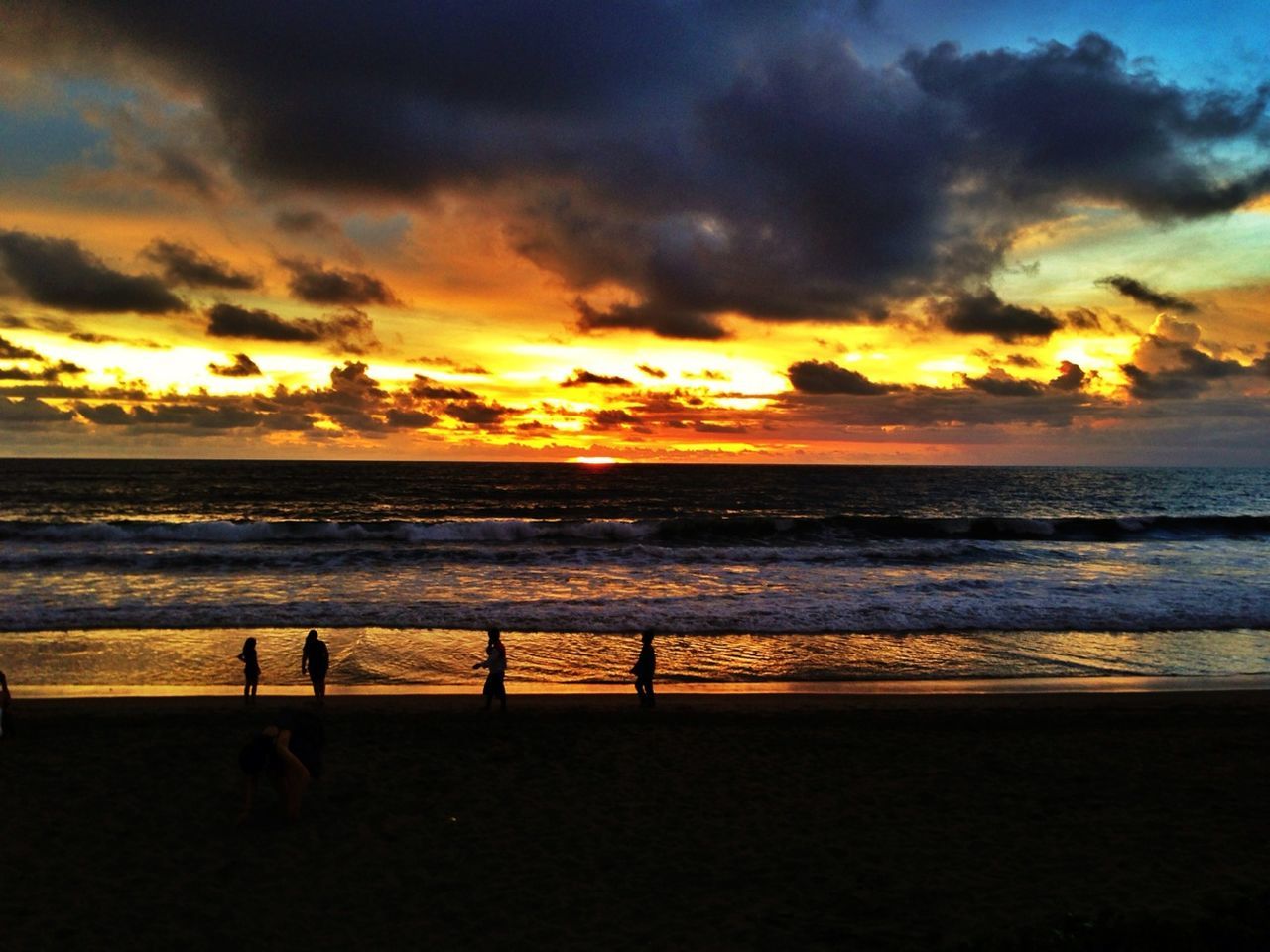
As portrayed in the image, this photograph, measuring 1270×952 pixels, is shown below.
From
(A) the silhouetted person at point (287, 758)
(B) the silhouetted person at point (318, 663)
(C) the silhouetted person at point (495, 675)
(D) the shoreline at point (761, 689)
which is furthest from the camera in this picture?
(D) the shoreline at point (761, 689)

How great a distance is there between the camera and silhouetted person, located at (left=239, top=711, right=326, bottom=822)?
909cm

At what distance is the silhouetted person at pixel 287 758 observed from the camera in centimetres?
909

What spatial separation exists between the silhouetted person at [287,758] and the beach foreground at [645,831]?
34 cm

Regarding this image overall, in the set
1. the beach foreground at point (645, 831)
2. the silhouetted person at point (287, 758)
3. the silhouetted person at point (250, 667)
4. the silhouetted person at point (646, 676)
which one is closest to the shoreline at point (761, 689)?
the silhouetted person at point (250, 667)

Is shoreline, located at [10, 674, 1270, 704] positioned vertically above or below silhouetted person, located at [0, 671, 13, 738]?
below

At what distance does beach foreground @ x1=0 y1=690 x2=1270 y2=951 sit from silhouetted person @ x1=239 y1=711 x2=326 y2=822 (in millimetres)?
344

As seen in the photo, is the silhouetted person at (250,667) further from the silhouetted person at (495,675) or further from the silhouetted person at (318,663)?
the silhouetted person at (495,675)

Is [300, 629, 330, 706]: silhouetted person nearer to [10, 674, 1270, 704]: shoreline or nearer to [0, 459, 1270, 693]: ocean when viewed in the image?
[10, 674, 1270, 704]: shoreline

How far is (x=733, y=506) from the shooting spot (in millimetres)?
70625

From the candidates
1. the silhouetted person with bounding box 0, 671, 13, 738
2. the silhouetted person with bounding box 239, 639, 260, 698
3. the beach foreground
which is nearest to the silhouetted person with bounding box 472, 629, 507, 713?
the beach foreground

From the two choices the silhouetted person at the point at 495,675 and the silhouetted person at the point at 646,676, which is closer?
the silhouetted person at the point at 495,675

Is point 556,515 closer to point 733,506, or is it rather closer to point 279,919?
point 733,506

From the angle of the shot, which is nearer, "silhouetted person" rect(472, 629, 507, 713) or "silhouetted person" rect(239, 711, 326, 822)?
"silhouetted person" rect(239, 711, 326, 822)

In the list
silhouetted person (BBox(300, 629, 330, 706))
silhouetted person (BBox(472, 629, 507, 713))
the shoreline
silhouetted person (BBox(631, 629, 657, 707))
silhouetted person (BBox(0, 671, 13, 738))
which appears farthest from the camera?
the shoreline
